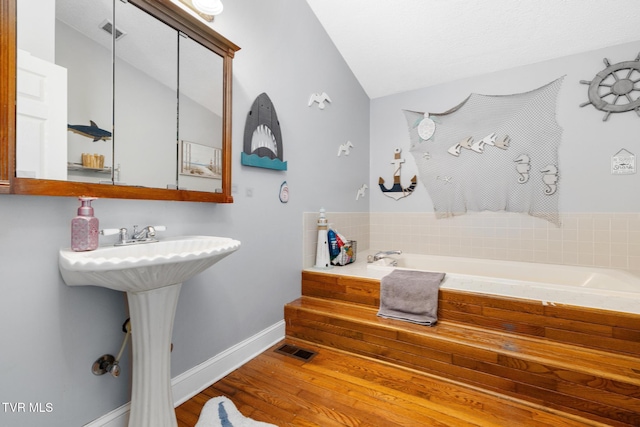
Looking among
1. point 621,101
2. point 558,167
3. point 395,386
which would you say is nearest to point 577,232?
point 558,167

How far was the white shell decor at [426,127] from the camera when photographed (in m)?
2.91

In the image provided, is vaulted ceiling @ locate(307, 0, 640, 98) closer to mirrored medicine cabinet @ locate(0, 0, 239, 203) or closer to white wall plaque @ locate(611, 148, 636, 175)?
white wall plaque @ locate(611, 148, 636, 175)

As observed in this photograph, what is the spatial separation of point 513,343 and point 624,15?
2.49 meters

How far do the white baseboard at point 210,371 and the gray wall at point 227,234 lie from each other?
0.04 m

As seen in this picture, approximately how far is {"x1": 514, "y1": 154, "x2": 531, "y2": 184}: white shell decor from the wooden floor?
1866mm

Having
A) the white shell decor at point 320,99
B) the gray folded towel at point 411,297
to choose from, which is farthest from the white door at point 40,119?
the gray folded towel at point 411,297

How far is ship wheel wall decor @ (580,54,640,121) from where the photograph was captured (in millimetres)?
2156

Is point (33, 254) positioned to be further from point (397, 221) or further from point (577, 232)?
point (577, 232)

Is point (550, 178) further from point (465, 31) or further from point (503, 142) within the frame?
point (465, 31)

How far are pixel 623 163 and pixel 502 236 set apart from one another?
101 cm

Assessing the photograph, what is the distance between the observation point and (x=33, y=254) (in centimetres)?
95

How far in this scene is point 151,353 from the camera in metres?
1.07

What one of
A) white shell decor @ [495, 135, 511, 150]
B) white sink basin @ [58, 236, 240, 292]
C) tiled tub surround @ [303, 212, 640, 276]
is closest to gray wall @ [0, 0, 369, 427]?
white sink basin @ [58, 236, 240, 292]

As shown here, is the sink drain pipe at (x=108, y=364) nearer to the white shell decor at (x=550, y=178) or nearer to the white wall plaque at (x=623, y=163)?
the white shell decor at (x=550, y=178)
